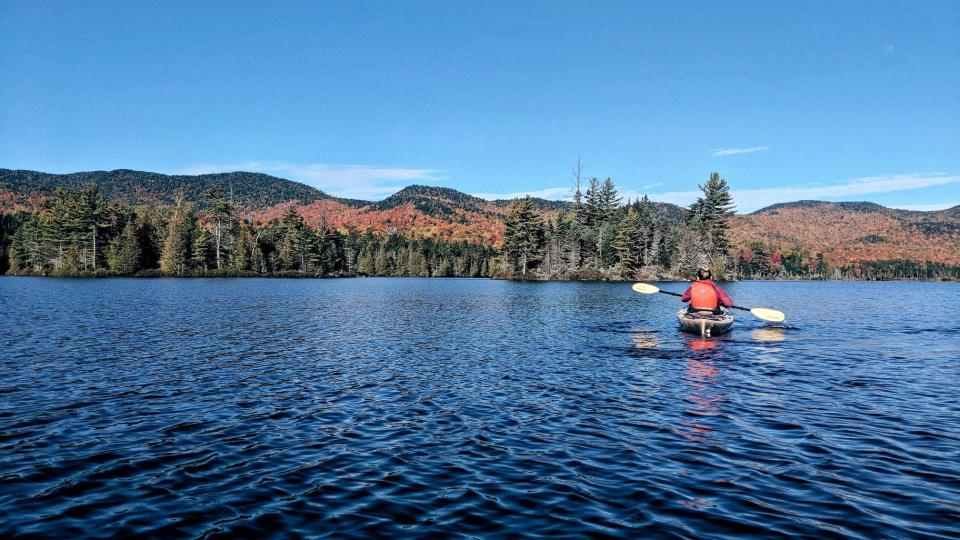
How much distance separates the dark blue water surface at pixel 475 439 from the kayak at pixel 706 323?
2.63 m

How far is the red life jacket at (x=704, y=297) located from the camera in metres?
32.2

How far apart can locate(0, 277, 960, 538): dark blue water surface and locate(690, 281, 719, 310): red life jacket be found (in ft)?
12.4

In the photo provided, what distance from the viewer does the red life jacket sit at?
32166mm


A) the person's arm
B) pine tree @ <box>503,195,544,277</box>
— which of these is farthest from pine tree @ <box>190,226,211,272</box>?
the person's arm

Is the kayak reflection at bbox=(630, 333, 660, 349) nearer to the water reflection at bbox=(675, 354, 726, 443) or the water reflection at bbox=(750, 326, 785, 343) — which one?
the water reflection at bbox=(675, 354, 726, 443)

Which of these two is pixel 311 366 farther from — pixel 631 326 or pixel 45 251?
pixel 45 251

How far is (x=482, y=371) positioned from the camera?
22250 mm

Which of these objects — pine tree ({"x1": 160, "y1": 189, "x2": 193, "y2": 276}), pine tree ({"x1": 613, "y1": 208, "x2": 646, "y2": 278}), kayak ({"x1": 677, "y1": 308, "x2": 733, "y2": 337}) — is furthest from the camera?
pine tree ({"x1": 613, "y1": 208, "x2": 646, "y2": 278})

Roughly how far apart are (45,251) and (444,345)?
146 metres

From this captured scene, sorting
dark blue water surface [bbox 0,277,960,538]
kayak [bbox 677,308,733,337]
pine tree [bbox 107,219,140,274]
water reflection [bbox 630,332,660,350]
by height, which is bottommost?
dark blue water surface [bbox 0,277,960,538]

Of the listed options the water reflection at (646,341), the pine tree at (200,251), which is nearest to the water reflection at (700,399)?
the water reflection at (646,341)

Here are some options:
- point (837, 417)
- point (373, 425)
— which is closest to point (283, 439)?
point (373, 425)

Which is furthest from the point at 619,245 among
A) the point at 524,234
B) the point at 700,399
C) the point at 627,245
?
the point at 700,399

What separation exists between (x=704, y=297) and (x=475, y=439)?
2286 cm
